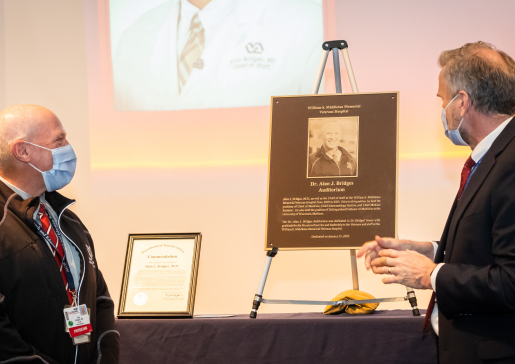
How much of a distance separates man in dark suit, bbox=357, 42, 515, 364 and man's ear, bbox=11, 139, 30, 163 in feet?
4.76

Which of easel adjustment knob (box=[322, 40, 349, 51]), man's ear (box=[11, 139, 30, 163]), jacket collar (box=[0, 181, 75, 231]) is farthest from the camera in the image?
easel adjustment knob (box=[322, 40, 349, 51])

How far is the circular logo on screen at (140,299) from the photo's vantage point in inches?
109

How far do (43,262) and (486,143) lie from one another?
1.70 meters

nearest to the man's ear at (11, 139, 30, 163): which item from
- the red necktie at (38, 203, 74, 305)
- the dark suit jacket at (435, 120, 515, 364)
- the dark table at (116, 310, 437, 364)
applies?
the red necktie at (38, 203, 74, 305)

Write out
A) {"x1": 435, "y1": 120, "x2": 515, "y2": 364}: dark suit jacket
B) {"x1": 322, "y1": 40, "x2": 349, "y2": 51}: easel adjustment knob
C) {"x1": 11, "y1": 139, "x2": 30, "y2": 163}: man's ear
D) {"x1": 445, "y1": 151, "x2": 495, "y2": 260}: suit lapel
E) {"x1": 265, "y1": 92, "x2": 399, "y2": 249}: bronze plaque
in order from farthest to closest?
{"x1": 322, "y1": 40, "x2": 349, "y2": 51}: easel adjustment knob, {"x1": 265, "y1": 92, "x2": 399, "y2": 249}: bronze plaque, {"x1": 11, "y1": 139, "x2": 30, "y2": 163}: man's ear, {"x1": 445, "y1": 151, "x2": 495, "y2": 260}: suit lapel, {"x1": 435, "y1": 120, "x2": 515, "y2": 364}: dark suit jacket

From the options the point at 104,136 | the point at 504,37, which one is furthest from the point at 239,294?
the point at 504,37

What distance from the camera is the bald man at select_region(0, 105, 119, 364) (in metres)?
1.85

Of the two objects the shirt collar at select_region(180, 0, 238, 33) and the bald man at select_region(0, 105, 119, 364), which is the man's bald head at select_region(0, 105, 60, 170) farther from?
the shirt collar at select_region(180, 0, 238, 33)

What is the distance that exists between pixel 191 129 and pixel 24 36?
4.72 ft

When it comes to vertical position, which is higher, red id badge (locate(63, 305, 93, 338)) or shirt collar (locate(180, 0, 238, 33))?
shirt collar (locate(180, 0, 238, 33))

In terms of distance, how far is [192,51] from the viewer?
346 centimetres

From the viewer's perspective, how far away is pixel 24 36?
3.73 m

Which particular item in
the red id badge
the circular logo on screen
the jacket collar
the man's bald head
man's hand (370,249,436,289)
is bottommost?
the circular logo on screen

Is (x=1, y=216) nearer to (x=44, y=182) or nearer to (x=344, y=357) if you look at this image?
(x=44, y=182)
